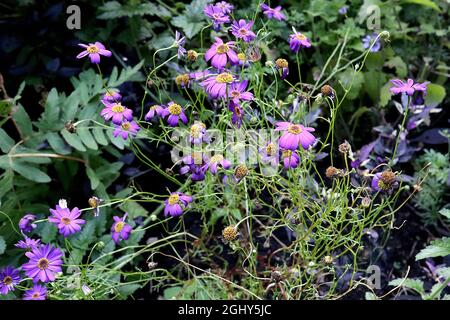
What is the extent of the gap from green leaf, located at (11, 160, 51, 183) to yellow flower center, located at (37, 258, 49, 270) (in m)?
0.38

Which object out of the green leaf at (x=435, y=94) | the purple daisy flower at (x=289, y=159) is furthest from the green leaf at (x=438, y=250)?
the green leaf at (x=435, y=94)

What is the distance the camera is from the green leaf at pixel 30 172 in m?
1.53

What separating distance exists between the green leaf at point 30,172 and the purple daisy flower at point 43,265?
365 millimetres

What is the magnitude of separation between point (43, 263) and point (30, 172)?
42cm

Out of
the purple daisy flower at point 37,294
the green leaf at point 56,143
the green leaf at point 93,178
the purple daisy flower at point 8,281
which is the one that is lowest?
the purple daisy flower at point 37,294

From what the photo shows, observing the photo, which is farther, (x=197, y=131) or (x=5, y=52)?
(x=5, y=52)

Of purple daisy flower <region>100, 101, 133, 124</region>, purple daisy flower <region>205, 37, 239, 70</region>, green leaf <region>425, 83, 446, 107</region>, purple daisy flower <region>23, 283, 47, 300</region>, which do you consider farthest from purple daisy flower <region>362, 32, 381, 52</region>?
purple daisy flower <region>23, 283, 47, 300</region>

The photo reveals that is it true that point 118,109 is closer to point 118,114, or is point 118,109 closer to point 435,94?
point 118,114

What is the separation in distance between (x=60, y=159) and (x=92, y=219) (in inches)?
9.7

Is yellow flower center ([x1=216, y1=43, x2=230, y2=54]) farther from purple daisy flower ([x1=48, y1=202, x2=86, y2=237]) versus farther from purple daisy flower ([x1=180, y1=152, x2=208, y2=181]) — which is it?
purple daisy flower ([x1=48, y1=202, x2=86, y2=237])

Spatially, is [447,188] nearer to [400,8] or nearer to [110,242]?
[400,8]

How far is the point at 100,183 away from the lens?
5.40 feet

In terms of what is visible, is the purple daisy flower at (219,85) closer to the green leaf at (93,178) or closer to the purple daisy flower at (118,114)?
the purple daisy flower at (118,114)
